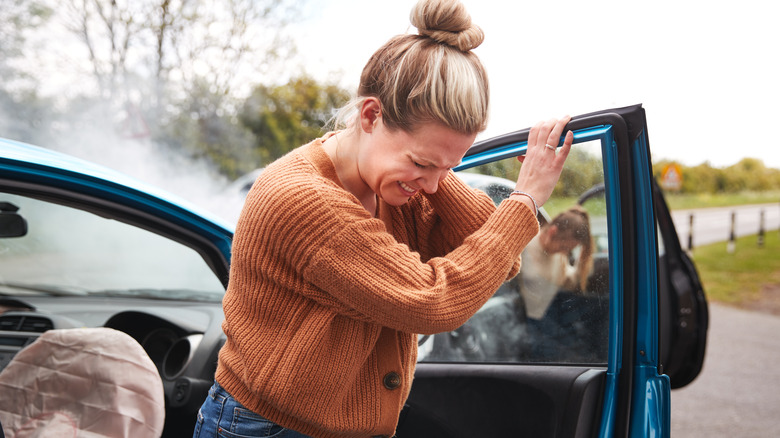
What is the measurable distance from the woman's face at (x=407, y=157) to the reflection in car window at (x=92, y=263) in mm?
1205

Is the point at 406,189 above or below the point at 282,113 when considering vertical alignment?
above

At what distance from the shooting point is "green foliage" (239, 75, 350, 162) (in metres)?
10.8

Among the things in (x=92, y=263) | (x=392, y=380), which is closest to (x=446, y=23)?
(x=392, y=380)

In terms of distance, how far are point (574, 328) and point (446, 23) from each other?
0.95 m

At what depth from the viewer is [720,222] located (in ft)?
48.7

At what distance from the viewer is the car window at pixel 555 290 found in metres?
1.63

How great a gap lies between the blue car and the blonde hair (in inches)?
13.3

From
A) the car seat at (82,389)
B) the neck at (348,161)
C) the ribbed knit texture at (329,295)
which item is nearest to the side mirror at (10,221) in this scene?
the car seat at (82,389)

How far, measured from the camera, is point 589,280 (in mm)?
1733

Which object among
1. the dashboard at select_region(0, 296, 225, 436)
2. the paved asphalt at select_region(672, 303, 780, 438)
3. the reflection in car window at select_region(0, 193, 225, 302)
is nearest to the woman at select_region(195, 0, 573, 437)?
the dashboard at select_region(0, 296, 225, 436)

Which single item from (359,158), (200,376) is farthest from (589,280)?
(200,376)

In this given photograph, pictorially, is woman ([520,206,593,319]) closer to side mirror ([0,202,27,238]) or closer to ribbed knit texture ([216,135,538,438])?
ribbed knit texture ([216,135,538,438])

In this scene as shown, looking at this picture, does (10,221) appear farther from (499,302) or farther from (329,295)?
(499,302)

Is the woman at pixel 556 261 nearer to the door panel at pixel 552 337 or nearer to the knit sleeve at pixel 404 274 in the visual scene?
the door panel at pixel 552 337
